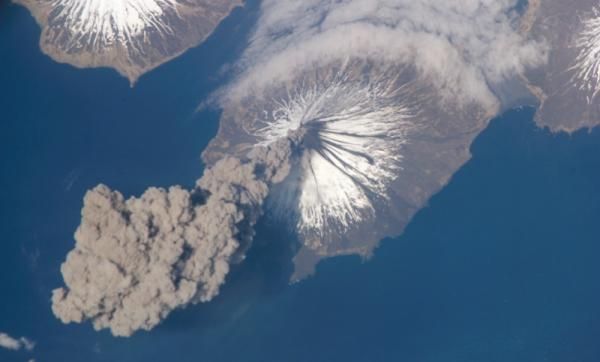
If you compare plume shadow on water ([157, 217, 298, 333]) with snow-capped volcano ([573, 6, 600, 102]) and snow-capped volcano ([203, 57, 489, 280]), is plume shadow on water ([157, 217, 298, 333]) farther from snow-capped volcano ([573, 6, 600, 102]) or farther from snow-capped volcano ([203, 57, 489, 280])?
snow-capped volcano ([573, 6, 600, 102])

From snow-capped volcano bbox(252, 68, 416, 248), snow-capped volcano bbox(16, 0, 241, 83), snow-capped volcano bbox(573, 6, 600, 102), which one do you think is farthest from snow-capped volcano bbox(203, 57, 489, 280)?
snow-capped volcano bbox(573, 6, 600, 102)

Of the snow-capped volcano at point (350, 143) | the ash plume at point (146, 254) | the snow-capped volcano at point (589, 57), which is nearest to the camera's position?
the ash plume at point (146, 254)

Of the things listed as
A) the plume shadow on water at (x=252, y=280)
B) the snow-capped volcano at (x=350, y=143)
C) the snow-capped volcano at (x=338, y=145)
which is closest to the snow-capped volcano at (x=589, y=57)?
the snow-capped volcano at (x=350, y=143)

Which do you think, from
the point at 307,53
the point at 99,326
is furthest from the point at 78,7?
the point at 99,326

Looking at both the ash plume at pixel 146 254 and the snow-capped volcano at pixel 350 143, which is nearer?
the ash plume at pixel 146 254

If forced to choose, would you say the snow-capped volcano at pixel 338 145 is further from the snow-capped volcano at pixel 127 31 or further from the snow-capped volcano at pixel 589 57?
the snow-capped volcano at pixel 589 57

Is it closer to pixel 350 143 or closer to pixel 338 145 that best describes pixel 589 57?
pixel 350 143

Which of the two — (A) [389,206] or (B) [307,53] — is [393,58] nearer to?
(B) [307,53]
